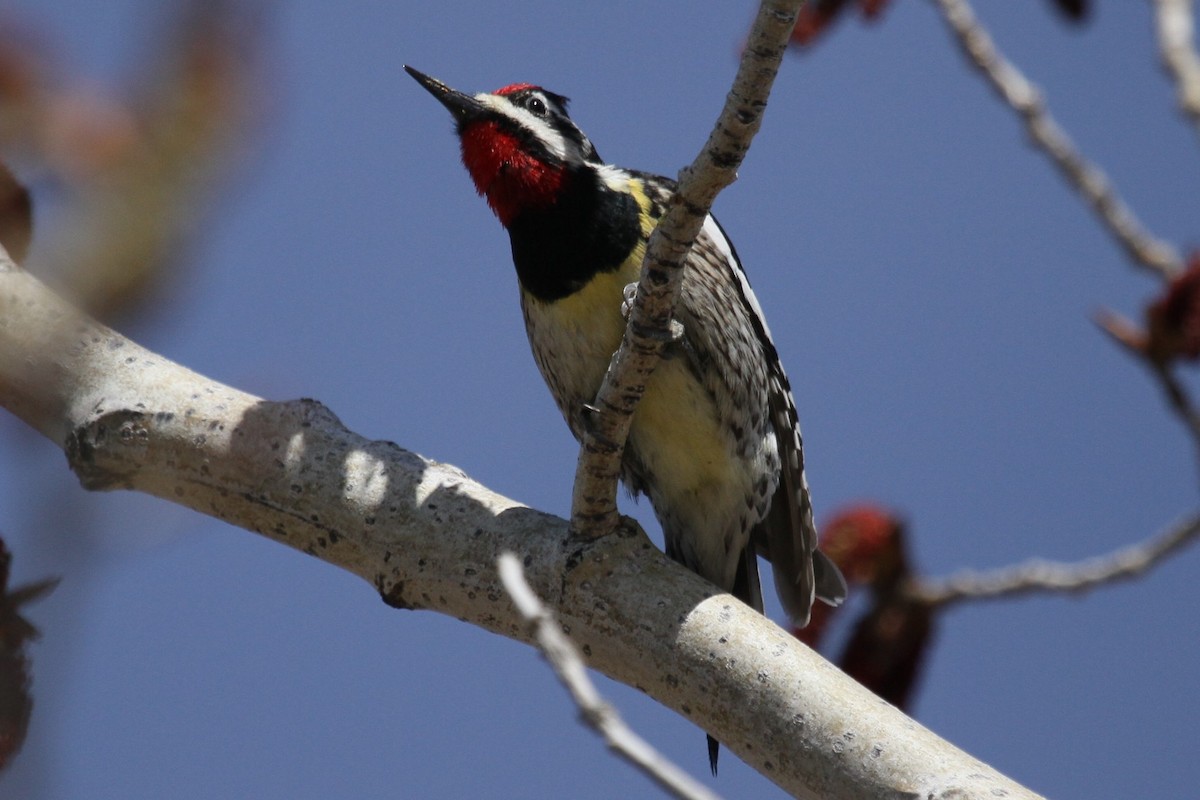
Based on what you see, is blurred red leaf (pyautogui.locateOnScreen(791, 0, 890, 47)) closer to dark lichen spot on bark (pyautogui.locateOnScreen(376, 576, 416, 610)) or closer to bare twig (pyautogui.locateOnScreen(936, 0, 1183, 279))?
bare twig (pyautogui.locateOnScreen(936, 0, 1183, 279))

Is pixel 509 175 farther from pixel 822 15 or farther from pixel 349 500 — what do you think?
pixel 349 500

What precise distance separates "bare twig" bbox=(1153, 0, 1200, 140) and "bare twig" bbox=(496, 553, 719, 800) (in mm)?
1677

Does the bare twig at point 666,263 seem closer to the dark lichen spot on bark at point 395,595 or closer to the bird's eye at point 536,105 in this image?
the dark lichen spot on bark at point 395,595

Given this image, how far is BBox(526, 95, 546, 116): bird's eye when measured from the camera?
4.50 metres

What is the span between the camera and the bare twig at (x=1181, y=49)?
2.69m

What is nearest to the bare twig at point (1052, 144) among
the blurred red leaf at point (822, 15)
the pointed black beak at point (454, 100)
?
the blurred red leaf at point (822, 15)

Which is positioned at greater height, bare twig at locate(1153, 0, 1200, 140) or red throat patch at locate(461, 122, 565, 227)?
red throat patch at locate(461, 122, 565, 227)

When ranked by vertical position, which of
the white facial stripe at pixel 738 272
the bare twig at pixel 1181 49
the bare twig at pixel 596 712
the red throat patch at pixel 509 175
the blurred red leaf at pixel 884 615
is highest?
the red throat patch at pixel 509 175

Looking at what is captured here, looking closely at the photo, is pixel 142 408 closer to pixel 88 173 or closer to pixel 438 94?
pixel 438 94

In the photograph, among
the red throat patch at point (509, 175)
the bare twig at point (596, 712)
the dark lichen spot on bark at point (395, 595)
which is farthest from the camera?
the red throat patch at point (509, 175)

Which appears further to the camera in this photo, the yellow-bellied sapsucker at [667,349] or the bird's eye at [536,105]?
the bird's eye at [536,105]

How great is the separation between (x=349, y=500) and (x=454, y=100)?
170 cm

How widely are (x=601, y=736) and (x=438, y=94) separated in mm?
3096

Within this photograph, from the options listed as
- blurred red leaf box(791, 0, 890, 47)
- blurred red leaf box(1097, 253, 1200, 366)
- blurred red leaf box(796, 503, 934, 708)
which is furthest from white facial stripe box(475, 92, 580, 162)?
blurred red leaf box(1097, 253, 1200, 366)
